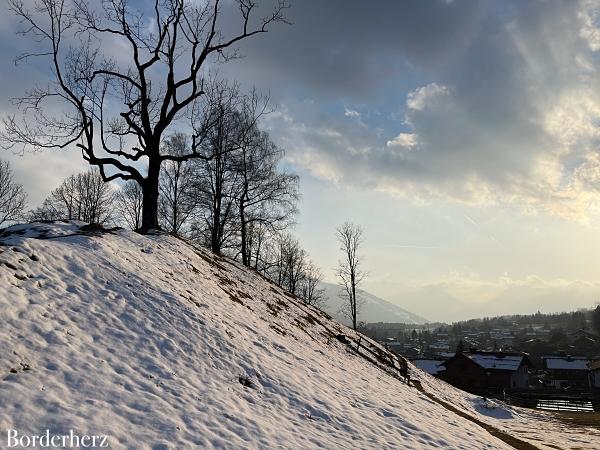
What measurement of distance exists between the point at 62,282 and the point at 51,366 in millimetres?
3551

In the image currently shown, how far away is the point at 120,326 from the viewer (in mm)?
10258

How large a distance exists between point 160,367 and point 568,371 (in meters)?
A: 98.2

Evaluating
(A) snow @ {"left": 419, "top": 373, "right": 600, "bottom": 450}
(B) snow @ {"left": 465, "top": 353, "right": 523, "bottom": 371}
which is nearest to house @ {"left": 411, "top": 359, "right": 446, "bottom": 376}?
(B) snow @ {"left": 465, "top": 353, "right": 523, "bottom": 371}

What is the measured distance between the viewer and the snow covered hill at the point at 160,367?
7.26 metres

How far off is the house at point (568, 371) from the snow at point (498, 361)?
2135 centimetres

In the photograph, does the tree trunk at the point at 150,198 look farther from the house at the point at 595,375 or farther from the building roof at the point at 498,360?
the house at the point at 595,375

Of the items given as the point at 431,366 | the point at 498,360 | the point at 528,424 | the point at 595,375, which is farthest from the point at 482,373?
the point at 528,424

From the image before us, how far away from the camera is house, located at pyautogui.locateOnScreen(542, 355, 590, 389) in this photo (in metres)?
80.6

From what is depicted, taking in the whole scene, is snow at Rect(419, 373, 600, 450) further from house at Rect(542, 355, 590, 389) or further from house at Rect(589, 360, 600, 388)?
house at Rect(542, 355, 590, 389)

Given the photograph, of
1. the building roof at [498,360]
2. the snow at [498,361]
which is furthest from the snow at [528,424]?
the snow at [498,361]

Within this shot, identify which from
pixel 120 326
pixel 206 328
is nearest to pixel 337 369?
pixel 206 328

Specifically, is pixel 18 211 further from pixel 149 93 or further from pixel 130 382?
pixel 130 382

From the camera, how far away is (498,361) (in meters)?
66.6

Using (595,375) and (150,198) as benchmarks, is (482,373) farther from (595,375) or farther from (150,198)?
(150,198)
